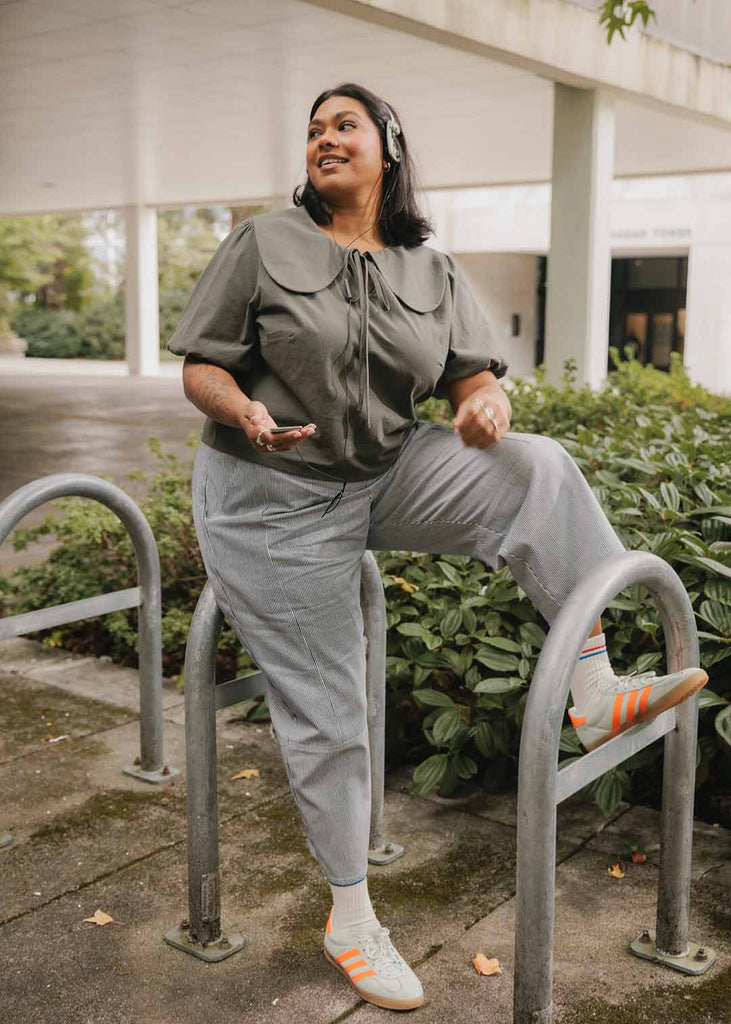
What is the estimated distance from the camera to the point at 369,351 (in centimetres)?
243

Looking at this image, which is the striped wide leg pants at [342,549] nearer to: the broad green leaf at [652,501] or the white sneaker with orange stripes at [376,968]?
the white sneaker with orange stripes at [376,968]

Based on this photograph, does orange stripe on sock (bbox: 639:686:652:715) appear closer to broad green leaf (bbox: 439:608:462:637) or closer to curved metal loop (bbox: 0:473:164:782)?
broad green leaf (bbox: 439:608:462:637)

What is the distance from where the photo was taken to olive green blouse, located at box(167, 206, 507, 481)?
7.83ft

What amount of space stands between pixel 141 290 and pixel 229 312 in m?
25.4

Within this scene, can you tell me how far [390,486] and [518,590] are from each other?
1.08 meters

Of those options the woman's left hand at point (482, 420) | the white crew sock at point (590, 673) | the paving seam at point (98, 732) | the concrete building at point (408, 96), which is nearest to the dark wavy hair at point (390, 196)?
the concrete building at point (408, 96)

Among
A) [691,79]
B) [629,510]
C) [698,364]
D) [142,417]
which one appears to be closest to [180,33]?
[691,79]

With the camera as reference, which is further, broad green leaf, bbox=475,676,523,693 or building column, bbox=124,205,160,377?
building column, bbox=124,205,160,377

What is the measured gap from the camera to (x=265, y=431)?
2.22 meters

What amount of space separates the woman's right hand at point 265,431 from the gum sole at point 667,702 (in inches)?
35.2

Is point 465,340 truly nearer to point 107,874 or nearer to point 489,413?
point 489,413

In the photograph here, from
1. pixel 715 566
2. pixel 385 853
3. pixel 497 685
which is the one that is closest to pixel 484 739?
pixel 497 685

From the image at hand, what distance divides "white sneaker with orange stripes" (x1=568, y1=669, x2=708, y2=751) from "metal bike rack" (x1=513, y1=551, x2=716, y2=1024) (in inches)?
1.4

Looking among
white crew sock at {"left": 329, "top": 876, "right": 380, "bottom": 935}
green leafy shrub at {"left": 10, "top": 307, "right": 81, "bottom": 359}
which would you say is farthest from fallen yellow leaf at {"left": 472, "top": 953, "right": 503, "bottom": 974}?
green leafy shrub at {"left": 10, "top": 307, "right": 81, "bottom": 359}
